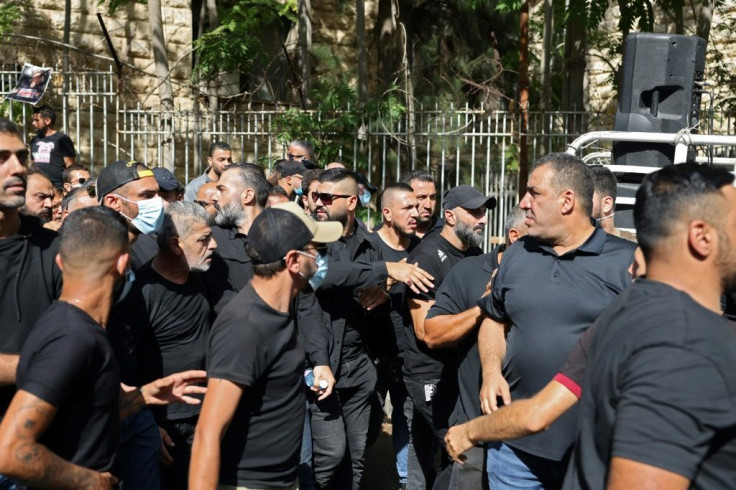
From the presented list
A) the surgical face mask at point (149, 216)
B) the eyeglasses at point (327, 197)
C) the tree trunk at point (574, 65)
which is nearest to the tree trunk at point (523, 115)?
the tree trunk at point (574, 65)

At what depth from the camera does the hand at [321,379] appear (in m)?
5.02

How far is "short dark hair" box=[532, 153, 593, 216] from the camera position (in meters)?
4.09

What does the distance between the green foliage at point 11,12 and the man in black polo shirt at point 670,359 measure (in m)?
12.9

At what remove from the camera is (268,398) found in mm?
3455

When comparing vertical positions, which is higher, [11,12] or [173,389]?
[11,12]

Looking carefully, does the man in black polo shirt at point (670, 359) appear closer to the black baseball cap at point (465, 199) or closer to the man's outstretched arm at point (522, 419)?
the man's outstretched arm at point (522, 419)

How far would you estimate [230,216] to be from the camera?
5527 mm

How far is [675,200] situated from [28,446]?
7.24 ft

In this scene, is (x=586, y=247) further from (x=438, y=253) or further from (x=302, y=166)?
(x=302, y=166)

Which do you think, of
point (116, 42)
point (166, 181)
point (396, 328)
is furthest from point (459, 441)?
point (116, 42)

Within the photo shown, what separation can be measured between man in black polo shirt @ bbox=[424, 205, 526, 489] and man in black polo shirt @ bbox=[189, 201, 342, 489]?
1.32 metres

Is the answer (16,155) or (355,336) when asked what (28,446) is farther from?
(355,336)

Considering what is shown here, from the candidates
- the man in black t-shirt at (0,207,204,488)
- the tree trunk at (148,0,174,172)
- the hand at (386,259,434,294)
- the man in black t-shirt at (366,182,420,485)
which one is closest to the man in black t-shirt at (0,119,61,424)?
the man in black t-shirt at (0,207,204,488)

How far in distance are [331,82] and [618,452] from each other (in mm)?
15594
